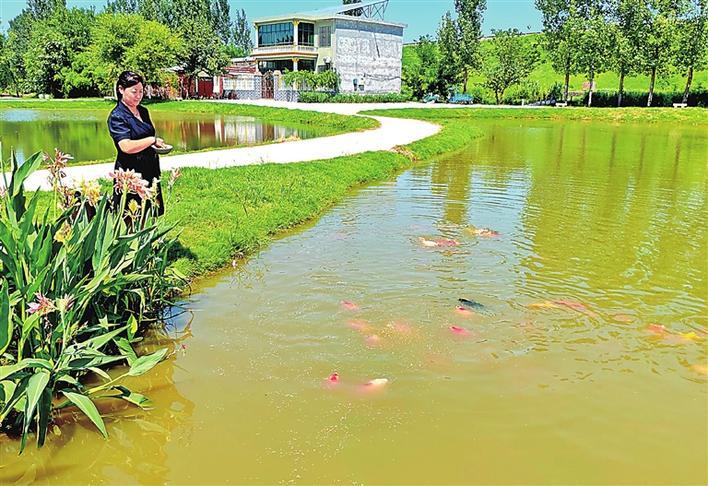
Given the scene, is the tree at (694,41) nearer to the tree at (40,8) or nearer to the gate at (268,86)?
the gate at (268,86)

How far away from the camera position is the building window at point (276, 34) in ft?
192

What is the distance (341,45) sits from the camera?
5653 cm

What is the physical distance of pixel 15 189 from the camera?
172 inches

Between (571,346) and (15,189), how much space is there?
15.2 ft

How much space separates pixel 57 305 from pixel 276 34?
5999 cm

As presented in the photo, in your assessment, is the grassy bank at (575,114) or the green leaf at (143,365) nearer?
the green leaf at (143,365)

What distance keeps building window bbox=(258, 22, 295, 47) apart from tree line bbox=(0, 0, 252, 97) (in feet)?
13.2

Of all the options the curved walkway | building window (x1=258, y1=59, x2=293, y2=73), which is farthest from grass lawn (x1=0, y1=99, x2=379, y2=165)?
building window (x1=258, y1=59, x2=293, y2=73)

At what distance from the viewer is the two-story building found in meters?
56.8

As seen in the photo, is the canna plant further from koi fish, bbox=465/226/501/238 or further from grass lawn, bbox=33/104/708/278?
koi fish, bbox=465/226/501/238

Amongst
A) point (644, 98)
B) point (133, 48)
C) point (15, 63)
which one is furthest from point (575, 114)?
point (15, 63)

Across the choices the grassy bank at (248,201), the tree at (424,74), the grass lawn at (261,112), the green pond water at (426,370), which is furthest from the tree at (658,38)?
the green pond water at (426,370)

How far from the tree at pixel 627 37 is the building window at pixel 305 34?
25.8m

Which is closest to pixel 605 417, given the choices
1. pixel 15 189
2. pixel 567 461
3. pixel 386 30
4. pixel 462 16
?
pixel 567 461
